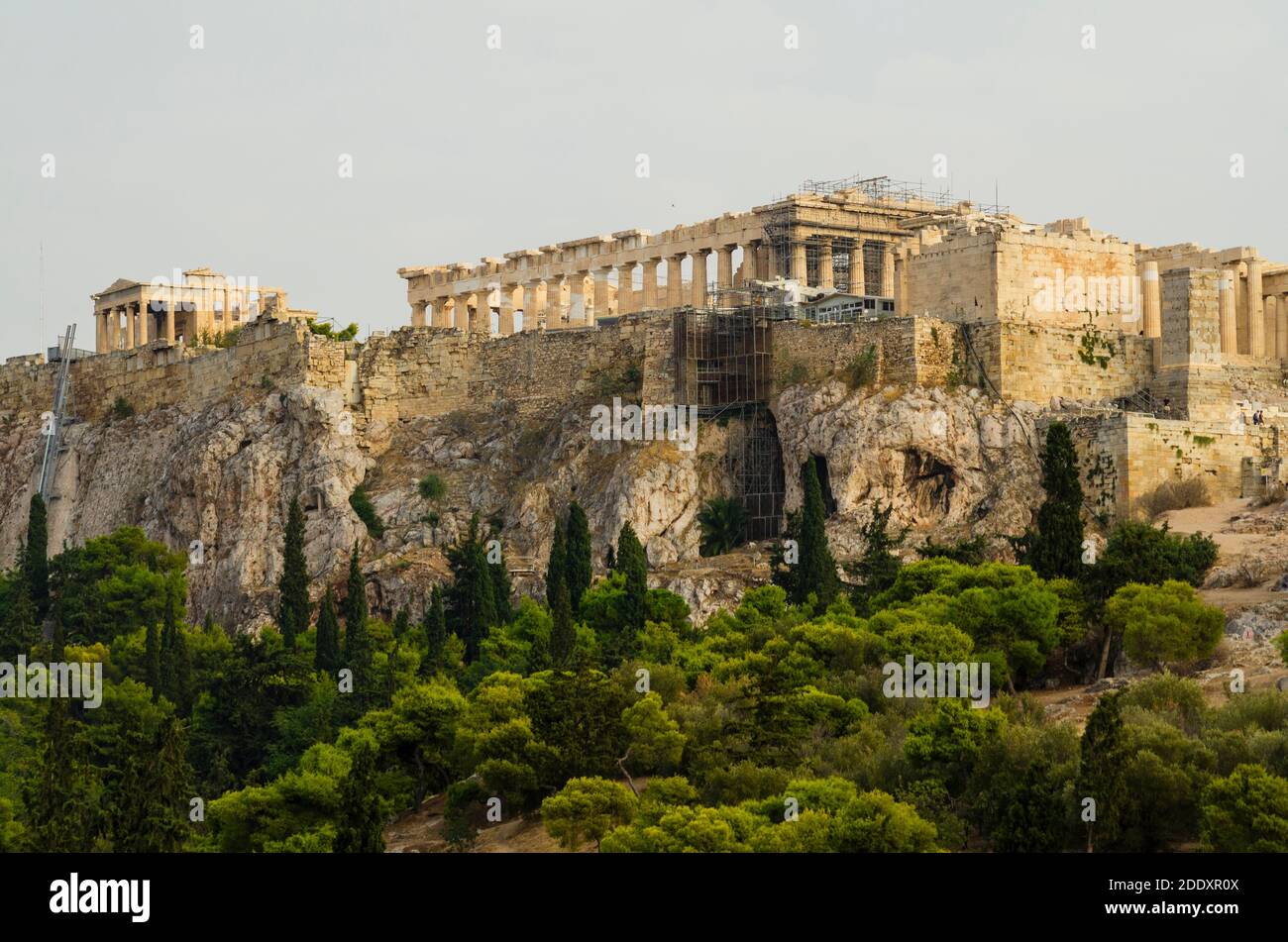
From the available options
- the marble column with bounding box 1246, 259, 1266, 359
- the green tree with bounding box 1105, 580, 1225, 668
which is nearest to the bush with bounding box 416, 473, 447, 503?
the marble column with bounding box 1246, 259, 1266, 359

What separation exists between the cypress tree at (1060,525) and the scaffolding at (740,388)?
33.8 feet

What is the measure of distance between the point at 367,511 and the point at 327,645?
806cm

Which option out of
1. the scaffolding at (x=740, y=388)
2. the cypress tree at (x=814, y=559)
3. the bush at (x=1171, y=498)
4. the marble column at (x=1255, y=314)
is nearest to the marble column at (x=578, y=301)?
the scaffolding at (x=740, y=388)

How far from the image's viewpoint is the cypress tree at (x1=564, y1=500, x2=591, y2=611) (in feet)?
225

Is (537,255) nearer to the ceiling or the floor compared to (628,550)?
nearer to the ceiling

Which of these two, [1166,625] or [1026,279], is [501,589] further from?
[1166,625]

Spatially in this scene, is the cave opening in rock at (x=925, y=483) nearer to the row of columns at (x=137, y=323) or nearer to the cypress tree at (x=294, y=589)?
the cypress tree at (x=294, y=589)

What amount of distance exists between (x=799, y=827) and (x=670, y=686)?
11565mm

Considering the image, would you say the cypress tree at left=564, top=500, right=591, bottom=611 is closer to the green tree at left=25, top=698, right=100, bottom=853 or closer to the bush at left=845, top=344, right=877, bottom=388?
the bush at left=845, top=344, right=877, bottom=388
